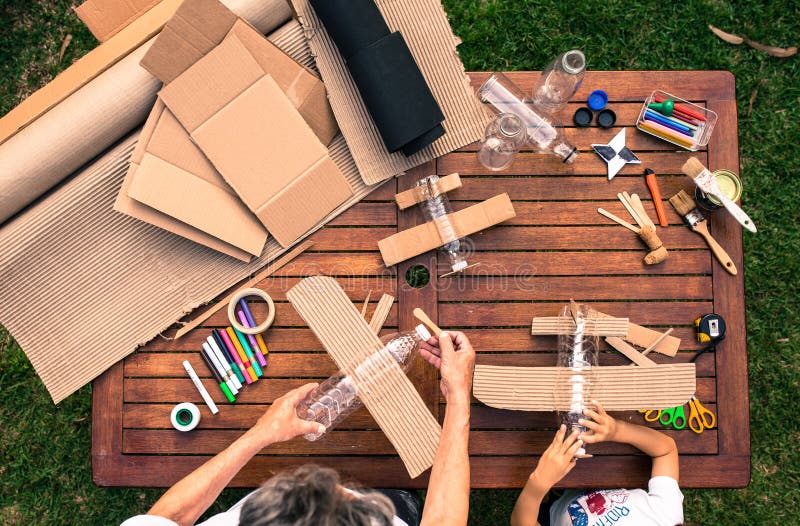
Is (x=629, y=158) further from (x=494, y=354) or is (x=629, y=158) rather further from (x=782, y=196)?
(x=782, y=196)

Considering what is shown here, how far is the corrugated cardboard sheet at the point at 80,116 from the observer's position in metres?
2.23

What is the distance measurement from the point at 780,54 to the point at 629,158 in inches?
75.4

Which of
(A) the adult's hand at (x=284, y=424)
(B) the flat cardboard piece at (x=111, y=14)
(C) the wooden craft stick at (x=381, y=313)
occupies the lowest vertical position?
(C) the wooden craft stick at (x=381, y=313)

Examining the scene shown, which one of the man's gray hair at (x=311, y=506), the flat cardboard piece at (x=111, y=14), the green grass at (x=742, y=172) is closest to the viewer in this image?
the man's gray hair at (x=311, y=506)

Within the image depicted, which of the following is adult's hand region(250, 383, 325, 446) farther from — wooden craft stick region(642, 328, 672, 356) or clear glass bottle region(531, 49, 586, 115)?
clear glass bottle region(531, 49, 586, 115)

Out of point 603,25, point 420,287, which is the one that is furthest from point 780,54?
point 420,287

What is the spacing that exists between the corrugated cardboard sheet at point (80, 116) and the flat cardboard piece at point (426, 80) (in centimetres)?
18

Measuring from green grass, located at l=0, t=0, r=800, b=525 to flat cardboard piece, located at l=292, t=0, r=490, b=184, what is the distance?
3.74ft

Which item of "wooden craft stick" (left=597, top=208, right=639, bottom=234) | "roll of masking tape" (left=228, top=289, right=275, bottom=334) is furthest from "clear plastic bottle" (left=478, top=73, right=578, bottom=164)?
"roll of masking tape" (left=228, top=289, right=275, bottom=334)

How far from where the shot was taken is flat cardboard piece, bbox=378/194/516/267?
2.25 metres

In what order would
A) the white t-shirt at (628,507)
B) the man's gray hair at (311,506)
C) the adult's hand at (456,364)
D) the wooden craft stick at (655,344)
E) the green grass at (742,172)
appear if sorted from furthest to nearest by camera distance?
the green grass at (742,172) < the wooden craft stick at (655,344) < the white t-shirt at (628,507) < the adult's hand at (456,364) < the man's gray hair at (311,506)

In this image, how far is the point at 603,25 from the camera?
3367 millimetres

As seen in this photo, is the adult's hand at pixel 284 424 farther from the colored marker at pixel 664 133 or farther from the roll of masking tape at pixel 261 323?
the colored marker at pixel 664 133

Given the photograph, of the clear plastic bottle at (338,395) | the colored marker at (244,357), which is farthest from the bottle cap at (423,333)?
the colored marker at (244,357)
